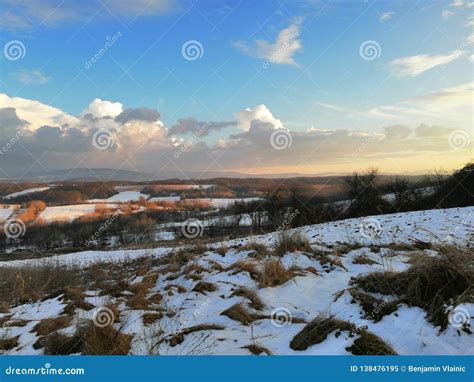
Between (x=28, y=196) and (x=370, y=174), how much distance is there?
38.1m

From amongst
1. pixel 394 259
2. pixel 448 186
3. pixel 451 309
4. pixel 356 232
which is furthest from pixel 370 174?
pixel 451 309

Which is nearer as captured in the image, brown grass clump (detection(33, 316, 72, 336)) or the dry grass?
brown grass clump (detection(33, 316, 72, 336))

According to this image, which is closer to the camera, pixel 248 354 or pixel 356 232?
pixel 248 354

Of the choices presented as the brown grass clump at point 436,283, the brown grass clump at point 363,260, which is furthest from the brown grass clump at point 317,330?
the brown grass clump at point 363,260

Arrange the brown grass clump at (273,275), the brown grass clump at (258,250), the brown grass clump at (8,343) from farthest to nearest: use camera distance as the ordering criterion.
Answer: the brown grass clump at (258,250)
the brown grass clump at (273,275)
the brown grass clump at (8,343)

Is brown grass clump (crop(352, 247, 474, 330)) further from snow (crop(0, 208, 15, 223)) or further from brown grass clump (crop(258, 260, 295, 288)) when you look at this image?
snow (crop(0, 208, 15, 223))

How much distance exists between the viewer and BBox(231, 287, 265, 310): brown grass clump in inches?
205

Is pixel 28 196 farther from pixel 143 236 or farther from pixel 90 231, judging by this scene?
pixel 143 236

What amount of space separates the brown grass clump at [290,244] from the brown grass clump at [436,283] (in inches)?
116

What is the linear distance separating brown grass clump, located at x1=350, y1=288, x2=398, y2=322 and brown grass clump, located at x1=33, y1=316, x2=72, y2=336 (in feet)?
13.8

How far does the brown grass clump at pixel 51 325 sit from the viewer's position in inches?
203

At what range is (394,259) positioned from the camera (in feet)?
21.3

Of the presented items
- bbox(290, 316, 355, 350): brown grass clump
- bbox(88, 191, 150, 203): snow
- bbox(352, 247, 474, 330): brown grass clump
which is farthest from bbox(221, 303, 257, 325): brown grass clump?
bbox(88, 191, 150, 203): snow

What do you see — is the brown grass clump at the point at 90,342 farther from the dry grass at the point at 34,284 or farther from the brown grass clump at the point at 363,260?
the brown grass clump at the point at 363,260
